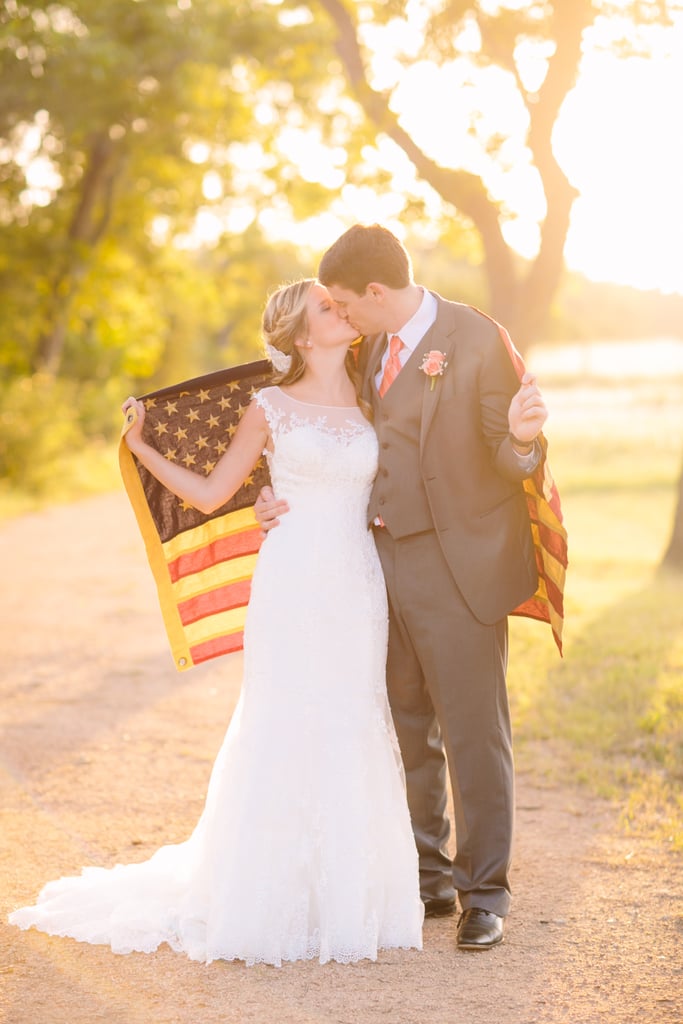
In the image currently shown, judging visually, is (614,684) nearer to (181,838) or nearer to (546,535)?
(181,838)

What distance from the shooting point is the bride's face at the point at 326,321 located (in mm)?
4344

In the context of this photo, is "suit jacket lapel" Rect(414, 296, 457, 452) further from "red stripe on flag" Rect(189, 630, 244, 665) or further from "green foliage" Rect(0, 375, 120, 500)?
"green foliage" Rect(0, 375, 120, 500)

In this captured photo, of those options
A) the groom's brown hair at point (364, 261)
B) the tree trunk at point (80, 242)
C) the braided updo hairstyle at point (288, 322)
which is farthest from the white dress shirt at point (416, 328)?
the tree trunk at point (80, 242)

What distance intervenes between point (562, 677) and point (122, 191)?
58.3ft

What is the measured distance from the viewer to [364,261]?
4098mm

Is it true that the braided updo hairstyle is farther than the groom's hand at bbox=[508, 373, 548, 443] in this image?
Yes

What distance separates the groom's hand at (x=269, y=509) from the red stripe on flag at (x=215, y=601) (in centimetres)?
61

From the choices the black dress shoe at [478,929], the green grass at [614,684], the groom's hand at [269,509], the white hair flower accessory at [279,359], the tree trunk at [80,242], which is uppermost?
the tree trunk at [80,242]

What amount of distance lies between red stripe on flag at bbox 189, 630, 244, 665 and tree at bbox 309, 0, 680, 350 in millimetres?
5955

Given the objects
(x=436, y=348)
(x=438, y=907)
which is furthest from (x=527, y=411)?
(x=438, y=907)

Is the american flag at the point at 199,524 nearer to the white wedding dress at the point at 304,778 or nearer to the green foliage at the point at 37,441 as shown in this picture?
the white wedding dress at the point at 304,778

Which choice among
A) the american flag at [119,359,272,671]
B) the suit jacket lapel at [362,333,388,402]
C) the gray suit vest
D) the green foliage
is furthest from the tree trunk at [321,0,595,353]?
the green foliage

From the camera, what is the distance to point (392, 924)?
4.19 metres

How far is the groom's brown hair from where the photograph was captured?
409cm
